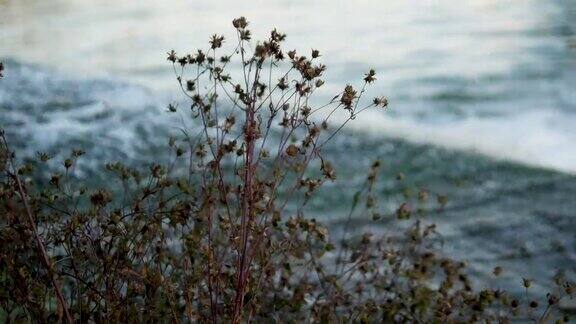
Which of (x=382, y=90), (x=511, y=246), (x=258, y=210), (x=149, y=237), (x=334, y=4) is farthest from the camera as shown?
(x=334, y=4)

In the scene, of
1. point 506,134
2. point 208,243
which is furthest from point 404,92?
point 208,243

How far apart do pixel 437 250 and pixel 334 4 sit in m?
8.21

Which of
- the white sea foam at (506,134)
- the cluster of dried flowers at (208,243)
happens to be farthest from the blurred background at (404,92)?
the cluster of dried flowers at (208,243)

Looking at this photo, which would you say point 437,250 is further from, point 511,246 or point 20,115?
point 20,115

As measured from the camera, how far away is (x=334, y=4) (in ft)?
42.5

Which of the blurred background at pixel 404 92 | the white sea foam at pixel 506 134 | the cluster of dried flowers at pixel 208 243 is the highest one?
the cluster of dried flowers at pixel 208 243

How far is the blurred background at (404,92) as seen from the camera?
5.97 meters

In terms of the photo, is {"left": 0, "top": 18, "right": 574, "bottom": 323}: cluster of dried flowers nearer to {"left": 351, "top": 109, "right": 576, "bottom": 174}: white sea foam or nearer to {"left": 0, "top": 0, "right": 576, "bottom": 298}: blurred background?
{"left": 0, "top": 0, "right": 576, "bottom": 298}: blurred background

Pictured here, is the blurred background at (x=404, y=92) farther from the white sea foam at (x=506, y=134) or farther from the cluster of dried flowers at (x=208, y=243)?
the cluster of dried flowers at (x=208, y=243)

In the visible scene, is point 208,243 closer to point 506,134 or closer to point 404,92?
Answer: point 506,134

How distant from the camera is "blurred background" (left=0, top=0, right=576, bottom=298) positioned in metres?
5.97

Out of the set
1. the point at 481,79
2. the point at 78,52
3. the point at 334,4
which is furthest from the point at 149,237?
the point at 334,4

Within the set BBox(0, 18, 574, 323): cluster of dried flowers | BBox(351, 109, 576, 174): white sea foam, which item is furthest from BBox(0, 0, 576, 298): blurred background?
BBox(0, 18, 574, 323): cluster of dried flowers

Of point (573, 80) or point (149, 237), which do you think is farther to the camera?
point (573, 80)
